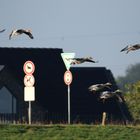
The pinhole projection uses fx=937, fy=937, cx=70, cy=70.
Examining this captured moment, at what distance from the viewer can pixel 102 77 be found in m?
68.1

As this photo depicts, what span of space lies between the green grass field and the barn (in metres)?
22.0

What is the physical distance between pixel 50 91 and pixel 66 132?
28978 millimetres

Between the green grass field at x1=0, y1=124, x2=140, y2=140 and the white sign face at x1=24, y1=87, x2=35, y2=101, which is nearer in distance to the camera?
the green grass field at x1=0, y1=124, x2=140, y2=140

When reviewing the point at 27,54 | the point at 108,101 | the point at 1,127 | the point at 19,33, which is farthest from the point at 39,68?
the point at 1,127

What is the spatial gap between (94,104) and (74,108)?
1.50 metres

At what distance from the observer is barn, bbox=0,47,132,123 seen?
201ft

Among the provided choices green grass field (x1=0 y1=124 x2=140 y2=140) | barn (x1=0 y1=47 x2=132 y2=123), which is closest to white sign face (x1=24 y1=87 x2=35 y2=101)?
green grass field (x1=0 y1=124 x2=140 y2=140)

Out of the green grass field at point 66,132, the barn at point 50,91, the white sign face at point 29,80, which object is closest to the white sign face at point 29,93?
the white sign face at point 29,80

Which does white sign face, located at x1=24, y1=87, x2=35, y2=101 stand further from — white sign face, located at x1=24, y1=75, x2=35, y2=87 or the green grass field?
the green grass field

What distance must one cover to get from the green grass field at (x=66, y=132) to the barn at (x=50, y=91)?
22015 mm

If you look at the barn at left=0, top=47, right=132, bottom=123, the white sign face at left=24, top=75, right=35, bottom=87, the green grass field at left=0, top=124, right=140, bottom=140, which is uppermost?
the barn at left=0, top=47, right=132, bottom=123

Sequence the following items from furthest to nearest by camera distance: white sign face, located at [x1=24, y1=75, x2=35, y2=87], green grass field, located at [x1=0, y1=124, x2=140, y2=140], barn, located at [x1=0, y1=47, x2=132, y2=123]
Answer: barn, located at [x1=0, y1=47, x2=132, y2=123]
white sign face, located at [x1=24, y1=75, x2=35, y2=87]
green grass field, located at [x1=0, y1=124, x2=140, y2=140]

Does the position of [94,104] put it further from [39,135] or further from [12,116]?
[39,135]

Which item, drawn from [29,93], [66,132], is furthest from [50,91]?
[66,132]
